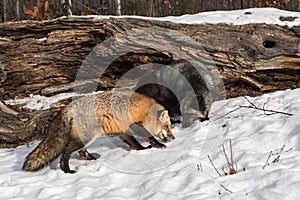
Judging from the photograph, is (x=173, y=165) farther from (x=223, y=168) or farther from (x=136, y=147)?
(x=136, y=147)

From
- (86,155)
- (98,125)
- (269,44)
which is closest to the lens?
(98,125)

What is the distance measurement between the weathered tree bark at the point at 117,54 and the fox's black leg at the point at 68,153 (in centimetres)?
175

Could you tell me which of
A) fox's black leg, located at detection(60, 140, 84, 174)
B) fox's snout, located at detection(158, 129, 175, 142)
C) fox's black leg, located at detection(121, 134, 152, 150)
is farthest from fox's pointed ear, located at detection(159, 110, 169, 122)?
fox's black leg, located at detection(60, 140, 84, 174)

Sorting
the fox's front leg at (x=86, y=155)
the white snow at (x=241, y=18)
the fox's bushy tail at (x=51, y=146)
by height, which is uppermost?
the white snow at (x=241, y=18)

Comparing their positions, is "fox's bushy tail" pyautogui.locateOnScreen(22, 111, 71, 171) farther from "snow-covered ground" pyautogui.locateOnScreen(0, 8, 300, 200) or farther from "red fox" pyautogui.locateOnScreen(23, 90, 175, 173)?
"snow-covered ground" pyautogui.locateOnScreen(0, 8, 300, 200)

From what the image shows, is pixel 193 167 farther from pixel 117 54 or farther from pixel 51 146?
pixel 117 54

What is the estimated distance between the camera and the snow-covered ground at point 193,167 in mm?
3506

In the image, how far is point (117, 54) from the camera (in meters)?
6.69

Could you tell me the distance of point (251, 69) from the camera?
6.34 m

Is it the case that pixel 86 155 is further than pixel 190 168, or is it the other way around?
pixel 86 155

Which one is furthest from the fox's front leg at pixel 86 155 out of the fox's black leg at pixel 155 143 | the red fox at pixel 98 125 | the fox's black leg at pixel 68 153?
the fox's black leg at pixel 155 143

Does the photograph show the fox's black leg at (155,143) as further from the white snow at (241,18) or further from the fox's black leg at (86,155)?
the white snow at (241,18)

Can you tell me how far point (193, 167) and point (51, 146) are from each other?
6.32ft

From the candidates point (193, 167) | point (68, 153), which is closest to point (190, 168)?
point (193, 167)
